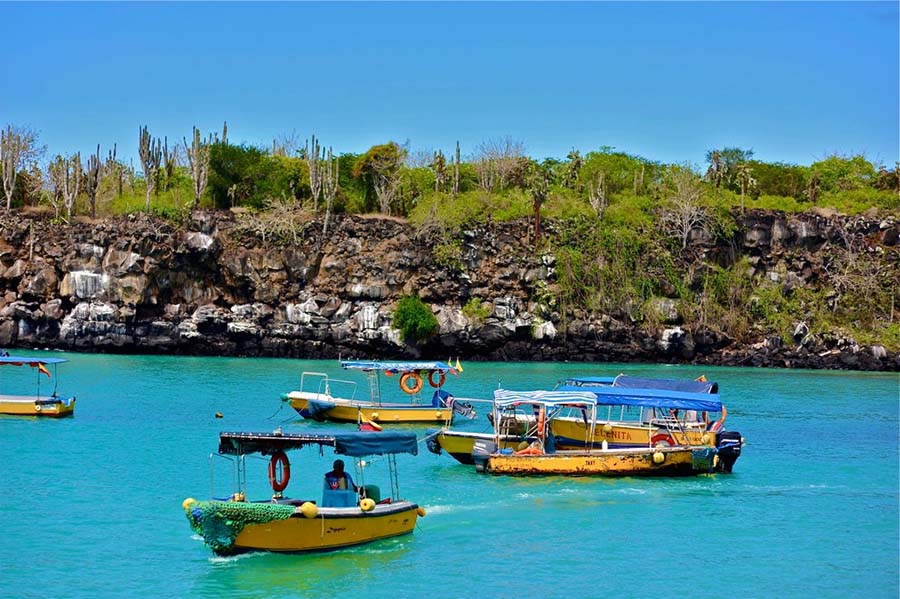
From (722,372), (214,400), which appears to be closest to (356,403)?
(214,400)

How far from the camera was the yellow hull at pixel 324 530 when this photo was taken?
23.2m

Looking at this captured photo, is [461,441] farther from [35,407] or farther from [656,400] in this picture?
[35,407]

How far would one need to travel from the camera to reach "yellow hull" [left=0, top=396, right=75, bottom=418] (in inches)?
1762

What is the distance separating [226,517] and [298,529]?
1.62m

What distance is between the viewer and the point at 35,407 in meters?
44.9

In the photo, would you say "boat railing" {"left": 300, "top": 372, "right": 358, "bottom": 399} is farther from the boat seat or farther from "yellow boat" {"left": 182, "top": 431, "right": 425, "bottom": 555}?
the boat seat

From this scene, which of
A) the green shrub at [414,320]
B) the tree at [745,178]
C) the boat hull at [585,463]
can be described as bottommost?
the boat hull at [585,463]

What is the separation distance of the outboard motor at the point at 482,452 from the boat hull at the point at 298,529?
9.71 m

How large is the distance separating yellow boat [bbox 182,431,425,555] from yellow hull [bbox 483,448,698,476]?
8425 millimetres

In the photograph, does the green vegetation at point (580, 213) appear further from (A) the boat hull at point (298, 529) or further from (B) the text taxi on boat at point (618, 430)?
(A) the boat hull at point (298, 529)

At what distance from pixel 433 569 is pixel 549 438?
1225 centimetres

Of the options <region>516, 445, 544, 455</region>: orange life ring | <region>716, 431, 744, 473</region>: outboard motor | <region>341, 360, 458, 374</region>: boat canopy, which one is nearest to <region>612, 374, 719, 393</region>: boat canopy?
<region>716, 431, 744, 473</region>: outboard motor

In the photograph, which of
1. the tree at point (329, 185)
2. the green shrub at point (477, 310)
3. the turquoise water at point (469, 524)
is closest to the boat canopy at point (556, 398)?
the turquoise water at point (469, 524)

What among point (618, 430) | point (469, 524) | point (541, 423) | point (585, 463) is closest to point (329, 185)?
point (618, 430)
